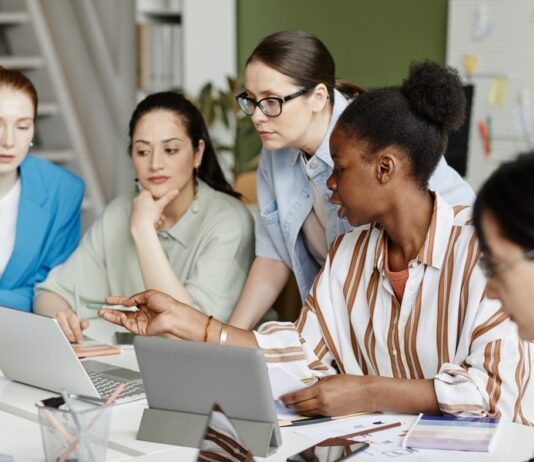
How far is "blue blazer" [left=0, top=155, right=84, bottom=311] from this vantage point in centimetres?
296

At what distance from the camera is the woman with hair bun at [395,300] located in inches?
73.3

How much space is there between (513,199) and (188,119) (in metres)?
1.71

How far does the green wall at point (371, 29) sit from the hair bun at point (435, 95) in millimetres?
2695

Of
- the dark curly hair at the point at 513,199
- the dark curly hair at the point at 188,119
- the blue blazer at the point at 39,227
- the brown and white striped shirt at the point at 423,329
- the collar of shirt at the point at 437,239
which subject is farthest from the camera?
the blue blazer at the point at 39,227

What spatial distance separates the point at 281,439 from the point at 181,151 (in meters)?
1.29

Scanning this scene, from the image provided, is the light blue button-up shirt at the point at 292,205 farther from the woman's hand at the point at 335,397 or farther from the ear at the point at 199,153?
the woman's hand at the point at 335,397

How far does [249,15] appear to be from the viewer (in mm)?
5688

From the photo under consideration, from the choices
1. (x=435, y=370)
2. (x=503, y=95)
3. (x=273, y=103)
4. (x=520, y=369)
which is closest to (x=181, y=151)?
(x=273, y=103)

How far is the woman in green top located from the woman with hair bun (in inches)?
22.3

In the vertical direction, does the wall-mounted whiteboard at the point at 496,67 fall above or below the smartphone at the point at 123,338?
above

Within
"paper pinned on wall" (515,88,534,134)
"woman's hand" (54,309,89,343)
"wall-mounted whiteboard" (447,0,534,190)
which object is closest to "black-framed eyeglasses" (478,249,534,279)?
"woman's hand" (54,309,89,343)

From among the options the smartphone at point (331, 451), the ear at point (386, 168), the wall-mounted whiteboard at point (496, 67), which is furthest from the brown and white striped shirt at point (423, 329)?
the wall-mounted whiteboard at point (496, 67)

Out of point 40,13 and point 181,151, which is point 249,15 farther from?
point 181,151

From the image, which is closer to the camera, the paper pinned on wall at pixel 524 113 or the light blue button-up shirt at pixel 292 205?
the light blue button-up shirt at pixel 292 205
